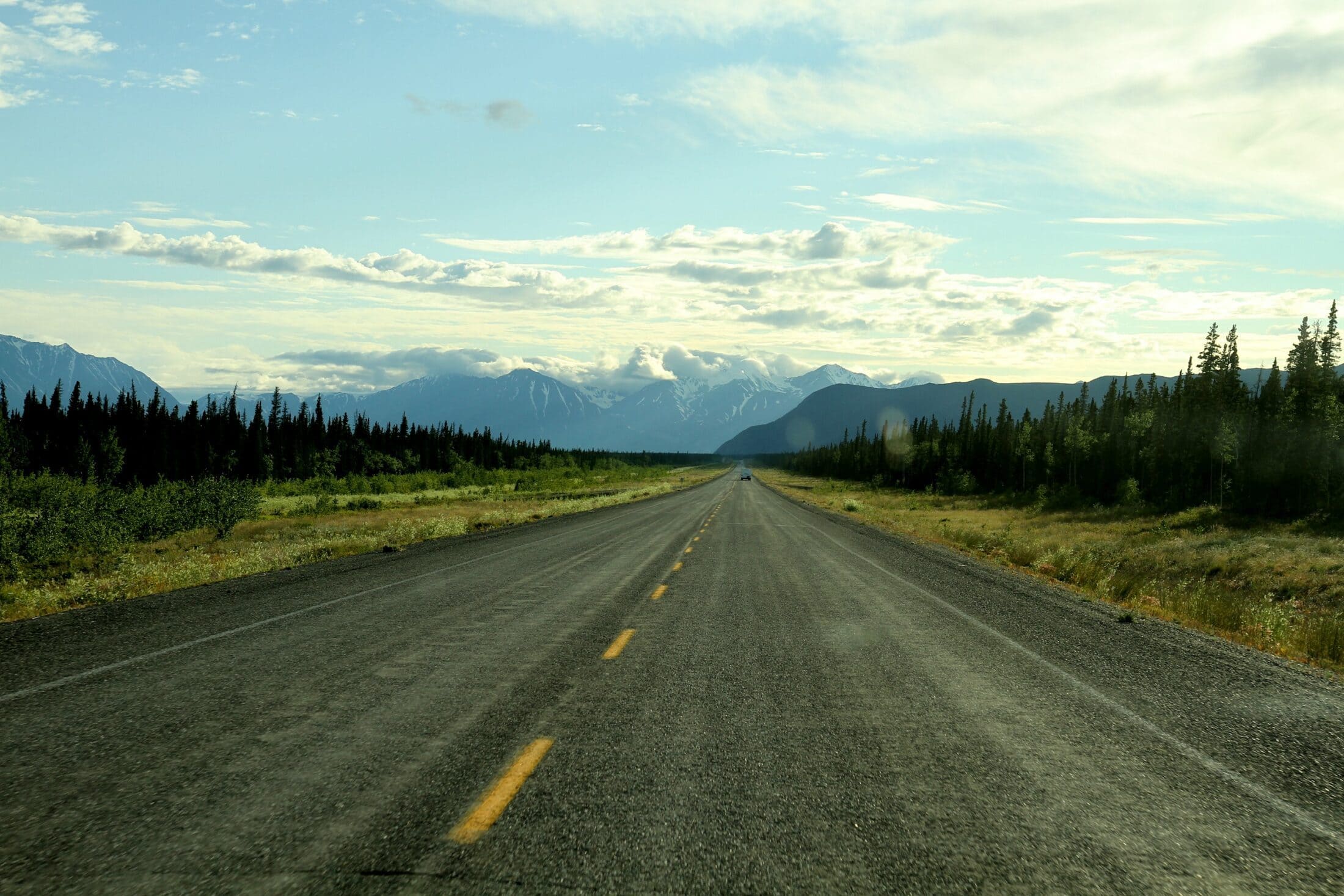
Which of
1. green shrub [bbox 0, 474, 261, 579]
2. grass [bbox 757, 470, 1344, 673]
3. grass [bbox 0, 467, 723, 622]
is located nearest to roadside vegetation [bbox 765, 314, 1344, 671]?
grass [bbox 757, 470, 1344, 673]

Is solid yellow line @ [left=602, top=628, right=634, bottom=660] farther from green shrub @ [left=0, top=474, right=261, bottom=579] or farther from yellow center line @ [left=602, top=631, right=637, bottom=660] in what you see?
green shrub @ [left=0, top=474, right=261, bottom=579]

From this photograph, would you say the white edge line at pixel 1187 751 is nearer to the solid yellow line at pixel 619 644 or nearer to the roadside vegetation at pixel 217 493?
the solid yellow line at pixel 619 644

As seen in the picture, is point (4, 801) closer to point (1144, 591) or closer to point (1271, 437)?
point (1144, 591)

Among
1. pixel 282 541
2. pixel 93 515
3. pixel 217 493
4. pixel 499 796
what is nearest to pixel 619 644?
pixel 499 796

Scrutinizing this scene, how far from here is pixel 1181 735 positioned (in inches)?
247

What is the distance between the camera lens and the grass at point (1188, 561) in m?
13.0

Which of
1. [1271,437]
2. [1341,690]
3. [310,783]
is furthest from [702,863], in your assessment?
[1271,437]

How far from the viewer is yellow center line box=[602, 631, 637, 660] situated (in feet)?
28.4

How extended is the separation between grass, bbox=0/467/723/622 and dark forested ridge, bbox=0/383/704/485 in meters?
29.1

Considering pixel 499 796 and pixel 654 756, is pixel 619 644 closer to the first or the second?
pixel 654 756

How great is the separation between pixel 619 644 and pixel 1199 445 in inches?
2721

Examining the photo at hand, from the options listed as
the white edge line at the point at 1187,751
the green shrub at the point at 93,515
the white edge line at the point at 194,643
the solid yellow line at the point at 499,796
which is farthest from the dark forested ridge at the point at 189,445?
the white edge line at the point at 1187,751

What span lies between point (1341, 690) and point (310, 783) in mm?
9314

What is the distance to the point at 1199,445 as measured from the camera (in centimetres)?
6444
